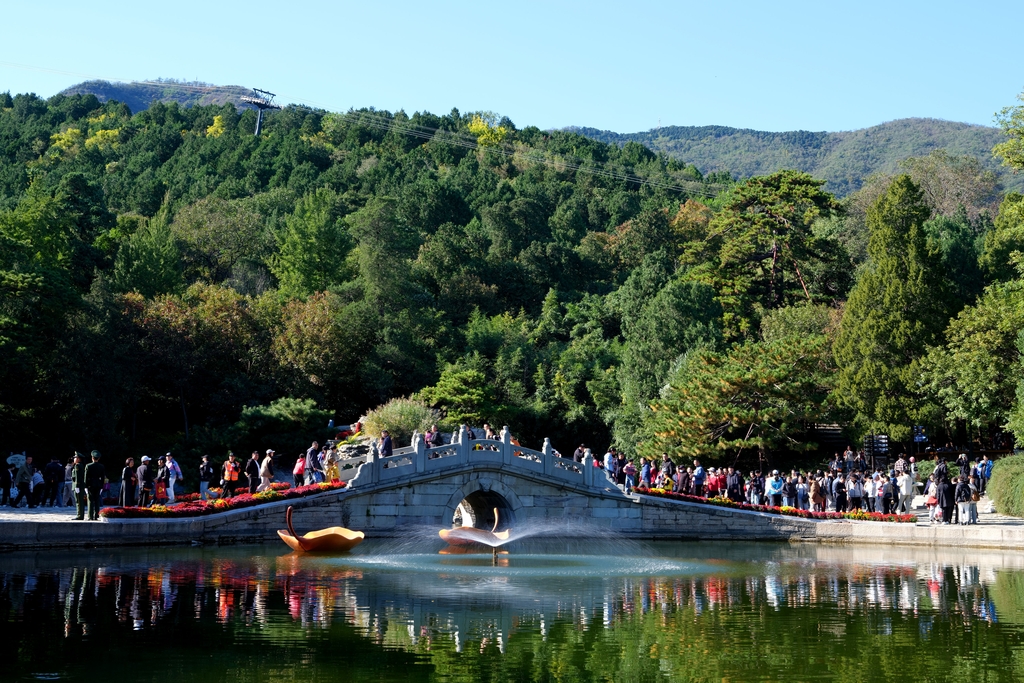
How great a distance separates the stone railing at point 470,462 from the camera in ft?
98.5

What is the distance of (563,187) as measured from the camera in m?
85.7

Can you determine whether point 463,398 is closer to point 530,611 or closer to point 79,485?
point 79,485

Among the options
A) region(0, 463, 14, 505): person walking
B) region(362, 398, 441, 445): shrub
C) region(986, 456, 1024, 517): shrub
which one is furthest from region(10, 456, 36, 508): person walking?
region(986, 456, 1024, 517): shrub

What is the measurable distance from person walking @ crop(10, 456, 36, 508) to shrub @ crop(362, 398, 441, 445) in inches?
496

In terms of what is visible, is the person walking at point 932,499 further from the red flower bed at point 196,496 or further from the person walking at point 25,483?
the person walking at point 25,483

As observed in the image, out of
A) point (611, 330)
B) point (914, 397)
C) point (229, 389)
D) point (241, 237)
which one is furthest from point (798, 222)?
point (241, 237)

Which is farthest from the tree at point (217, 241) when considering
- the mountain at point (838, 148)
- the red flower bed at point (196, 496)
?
the mountain at point (838, 148)

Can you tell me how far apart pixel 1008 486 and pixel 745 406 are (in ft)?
27.7

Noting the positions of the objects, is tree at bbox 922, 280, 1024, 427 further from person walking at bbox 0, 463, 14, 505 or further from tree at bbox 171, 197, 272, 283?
tree at bbox 171, 197, 272, 283

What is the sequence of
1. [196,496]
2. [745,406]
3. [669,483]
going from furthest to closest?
1. [745,406]
2. [669,483]
3. [196,496]

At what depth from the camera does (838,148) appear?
173375 mm

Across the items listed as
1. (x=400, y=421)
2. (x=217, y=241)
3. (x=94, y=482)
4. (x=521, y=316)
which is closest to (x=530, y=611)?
(x=94, y=482)

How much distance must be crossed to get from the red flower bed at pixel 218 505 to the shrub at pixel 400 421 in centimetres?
996

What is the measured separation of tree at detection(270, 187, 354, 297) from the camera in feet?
192
